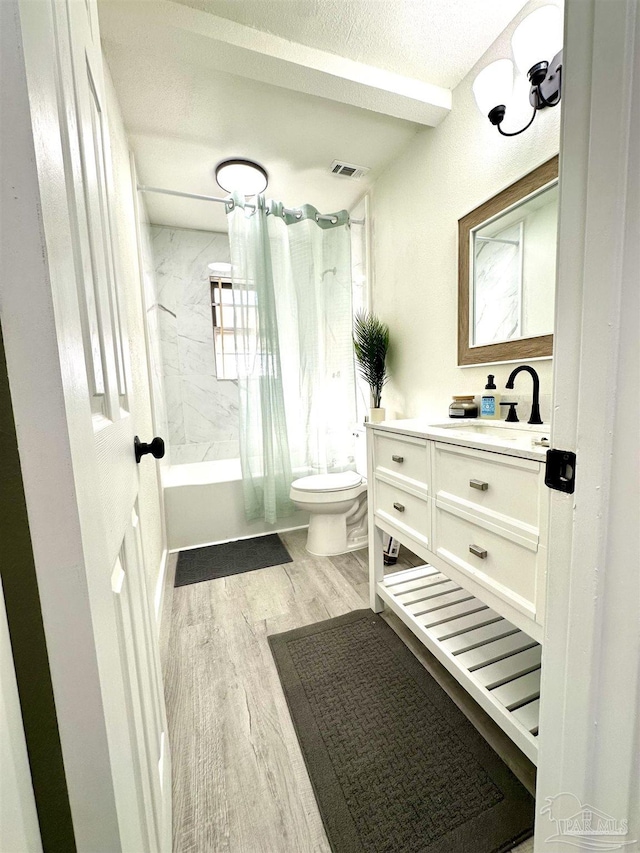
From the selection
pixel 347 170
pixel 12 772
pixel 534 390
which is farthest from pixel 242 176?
pixel 12 772

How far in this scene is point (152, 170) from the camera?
7.13 feet

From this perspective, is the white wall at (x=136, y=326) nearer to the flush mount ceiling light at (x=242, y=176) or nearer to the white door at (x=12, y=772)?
the flush mount ceiling light at (x=242, y=176)

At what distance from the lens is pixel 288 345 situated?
2475 millimetres

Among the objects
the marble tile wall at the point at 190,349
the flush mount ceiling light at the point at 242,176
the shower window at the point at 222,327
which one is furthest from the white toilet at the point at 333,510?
the flush mount ceiling light at the point at 242,176

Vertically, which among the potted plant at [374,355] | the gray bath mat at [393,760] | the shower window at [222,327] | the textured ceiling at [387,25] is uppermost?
the textured ceiling at [387,25]

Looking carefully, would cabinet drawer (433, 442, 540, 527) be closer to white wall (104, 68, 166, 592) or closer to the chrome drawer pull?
the chrome drawer pull

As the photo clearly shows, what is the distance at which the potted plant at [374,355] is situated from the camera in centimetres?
225

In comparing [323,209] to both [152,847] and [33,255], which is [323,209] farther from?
[152,847]

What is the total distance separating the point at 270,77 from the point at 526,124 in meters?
1.07

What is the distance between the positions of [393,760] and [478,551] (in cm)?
65

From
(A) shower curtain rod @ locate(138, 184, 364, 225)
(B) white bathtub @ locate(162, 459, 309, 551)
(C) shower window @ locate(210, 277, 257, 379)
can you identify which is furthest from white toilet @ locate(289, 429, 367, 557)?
(A) shower curtain rod @ locate(138, 184, 364, 225)

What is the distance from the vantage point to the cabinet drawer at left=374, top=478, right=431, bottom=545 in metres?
1.30

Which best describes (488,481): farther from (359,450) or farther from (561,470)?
(359,450)

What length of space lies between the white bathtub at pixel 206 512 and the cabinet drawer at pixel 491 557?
162cm
